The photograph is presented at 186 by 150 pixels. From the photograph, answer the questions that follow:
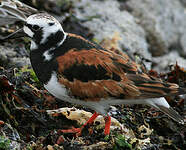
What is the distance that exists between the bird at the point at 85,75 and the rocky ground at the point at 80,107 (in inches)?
19.0

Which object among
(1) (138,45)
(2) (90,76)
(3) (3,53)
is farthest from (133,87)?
(1) (138,45)

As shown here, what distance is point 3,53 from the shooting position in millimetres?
5512

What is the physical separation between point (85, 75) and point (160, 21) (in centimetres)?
530

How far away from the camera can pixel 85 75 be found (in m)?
3.78

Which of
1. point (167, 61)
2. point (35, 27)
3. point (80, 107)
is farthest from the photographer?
point (167, 61)

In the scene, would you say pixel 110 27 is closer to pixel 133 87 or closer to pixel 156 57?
pixel 156 57

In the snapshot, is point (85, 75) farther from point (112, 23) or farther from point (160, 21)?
point (160, 21)

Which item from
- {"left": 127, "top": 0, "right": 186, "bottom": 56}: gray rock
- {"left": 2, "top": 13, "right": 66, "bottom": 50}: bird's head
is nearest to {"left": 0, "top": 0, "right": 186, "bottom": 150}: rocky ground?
{"left": 127, "top": 0, "right": 186, "bottom": 56}: gray rock

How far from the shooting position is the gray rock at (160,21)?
8.27 meters

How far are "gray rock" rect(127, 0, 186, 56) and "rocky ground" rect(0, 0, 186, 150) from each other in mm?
177

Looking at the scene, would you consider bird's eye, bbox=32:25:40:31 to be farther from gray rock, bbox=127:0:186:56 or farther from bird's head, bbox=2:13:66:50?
gray rock, bbox=127:0:186:56

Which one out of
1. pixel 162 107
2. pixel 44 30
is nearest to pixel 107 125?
pixel 162 107

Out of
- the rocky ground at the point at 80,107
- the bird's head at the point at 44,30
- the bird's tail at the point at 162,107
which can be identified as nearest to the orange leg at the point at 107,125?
the rocky ground at the point at 80,107

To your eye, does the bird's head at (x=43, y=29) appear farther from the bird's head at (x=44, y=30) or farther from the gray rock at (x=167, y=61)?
the gray rock at (x=167, y=61)
